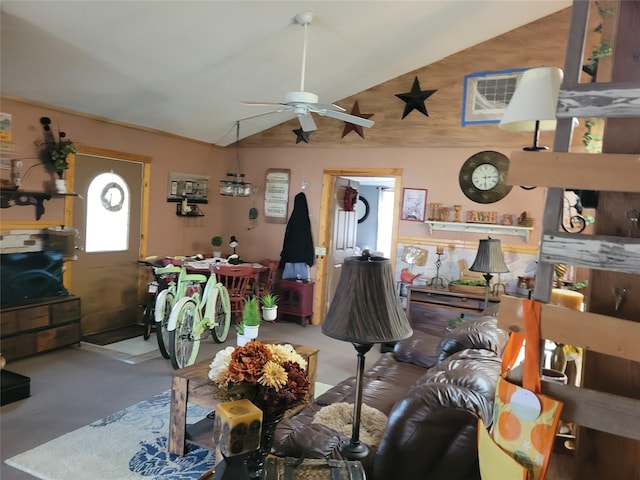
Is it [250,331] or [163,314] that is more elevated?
[250,331]

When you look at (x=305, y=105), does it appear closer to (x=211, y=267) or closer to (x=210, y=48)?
(x=210, y=48)

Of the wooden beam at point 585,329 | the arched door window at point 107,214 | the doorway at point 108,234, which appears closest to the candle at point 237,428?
the wooden beam at point 585,329

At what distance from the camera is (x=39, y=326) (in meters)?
4.28

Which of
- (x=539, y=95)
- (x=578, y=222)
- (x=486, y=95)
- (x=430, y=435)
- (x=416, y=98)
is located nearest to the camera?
(x=539, y=95)

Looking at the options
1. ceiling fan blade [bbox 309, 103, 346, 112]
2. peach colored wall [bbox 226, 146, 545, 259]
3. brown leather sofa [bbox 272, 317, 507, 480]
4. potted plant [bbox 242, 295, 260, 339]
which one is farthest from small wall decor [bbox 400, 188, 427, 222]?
brown leather sofa [bbox 272, 317, 507, 480]

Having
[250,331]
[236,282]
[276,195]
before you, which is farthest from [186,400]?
[276,195]

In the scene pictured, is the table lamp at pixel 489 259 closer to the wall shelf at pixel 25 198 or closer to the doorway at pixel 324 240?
the doorway at pixel 324 240

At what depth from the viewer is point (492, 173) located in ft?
17.4

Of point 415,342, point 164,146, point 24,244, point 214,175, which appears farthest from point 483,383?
point 214,175

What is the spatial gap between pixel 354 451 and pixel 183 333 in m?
2.78

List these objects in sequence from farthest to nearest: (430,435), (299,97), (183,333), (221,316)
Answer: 1. (221,316)
2. (183,333)
3. (299,97)
4. (430,435)

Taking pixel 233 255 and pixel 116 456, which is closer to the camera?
pixel 116 456

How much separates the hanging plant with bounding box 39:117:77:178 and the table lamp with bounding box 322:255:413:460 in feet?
13.4

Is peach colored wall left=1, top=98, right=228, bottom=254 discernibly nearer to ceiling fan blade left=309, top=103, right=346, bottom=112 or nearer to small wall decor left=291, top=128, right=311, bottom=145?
small wall decor left=291, top=128, right=311, bottom=145
